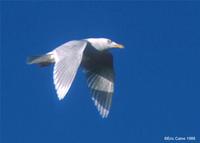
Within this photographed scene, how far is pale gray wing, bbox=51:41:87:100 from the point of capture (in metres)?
7.43

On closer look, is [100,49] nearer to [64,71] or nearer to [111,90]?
[111,90]

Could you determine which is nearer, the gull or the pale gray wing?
the pale gray wing

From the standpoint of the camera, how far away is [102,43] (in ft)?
28.7

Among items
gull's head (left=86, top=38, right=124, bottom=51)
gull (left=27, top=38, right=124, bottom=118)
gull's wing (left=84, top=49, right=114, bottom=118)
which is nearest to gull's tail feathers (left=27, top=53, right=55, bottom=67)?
gull (left=27, top=38, right=124, bottom=118)

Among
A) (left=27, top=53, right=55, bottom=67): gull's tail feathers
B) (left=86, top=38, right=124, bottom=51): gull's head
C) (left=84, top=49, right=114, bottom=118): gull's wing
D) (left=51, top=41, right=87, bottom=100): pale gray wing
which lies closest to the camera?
(left=51, top=41, right=87, bottom=100): pale gray wing

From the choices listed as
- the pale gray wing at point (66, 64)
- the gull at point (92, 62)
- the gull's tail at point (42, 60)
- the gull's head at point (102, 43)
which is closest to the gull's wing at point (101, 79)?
the gull at point (92, 62)

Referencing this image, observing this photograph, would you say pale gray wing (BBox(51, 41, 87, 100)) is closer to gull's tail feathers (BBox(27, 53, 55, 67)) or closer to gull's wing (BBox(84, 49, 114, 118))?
gull's tail feathers (BBox(27, 53, 55, 67))

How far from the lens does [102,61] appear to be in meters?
8.97

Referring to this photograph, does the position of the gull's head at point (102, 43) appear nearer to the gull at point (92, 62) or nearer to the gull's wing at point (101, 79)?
the gull at point (92, 62)

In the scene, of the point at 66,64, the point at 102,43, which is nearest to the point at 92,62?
the point at 102,43

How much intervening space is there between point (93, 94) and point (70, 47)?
110cm

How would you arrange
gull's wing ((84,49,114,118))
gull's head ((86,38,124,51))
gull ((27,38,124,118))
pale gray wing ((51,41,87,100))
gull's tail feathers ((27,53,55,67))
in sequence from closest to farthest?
pale gray wing ((51,41,87,100)), gull ((27,38,124,118)), gull's tail feathers ((27,53,55,67)), gull's head ((86,38,124,51)), gull's wing ((84,49,114,118))

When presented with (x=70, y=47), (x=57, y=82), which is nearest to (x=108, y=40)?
(x=70, y=47)

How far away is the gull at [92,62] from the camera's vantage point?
25.4 ft
